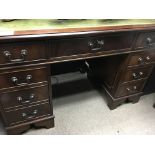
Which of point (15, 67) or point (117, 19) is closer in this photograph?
point (15, 67)

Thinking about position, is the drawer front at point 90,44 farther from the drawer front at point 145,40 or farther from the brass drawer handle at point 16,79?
the brass drawer handle at point 16,79

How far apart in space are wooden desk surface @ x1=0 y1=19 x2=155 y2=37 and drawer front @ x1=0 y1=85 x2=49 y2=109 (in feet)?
1.18

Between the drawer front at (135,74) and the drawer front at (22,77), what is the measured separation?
65 cm

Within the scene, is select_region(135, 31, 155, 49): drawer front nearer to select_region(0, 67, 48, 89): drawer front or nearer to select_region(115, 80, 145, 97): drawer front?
select_region(115, 80, 145, 97): drawer front

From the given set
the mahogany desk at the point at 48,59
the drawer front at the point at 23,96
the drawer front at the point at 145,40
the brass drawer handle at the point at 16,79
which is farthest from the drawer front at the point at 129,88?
the brass drawer handle at the point at 16,79

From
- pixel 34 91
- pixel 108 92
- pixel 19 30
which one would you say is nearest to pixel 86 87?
pixel 108 92

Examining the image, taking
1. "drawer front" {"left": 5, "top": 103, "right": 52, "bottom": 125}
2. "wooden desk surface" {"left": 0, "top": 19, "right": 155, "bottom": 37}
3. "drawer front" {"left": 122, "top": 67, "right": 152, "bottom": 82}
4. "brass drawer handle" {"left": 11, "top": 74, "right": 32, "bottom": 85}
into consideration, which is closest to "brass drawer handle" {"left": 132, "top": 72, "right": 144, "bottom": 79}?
"drawer front" {"left": 122, "top": 67, "right": 152, "bottom": 82}

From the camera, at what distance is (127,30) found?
3.26 ft

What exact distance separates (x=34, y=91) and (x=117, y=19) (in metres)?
0.68

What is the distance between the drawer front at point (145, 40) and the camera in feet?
3.65

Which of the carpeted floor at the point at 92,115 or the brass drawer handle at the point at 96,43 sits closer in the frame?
the brass drawer handle at the point at 96,43

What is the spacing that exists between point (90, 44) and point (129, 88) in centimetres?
67
